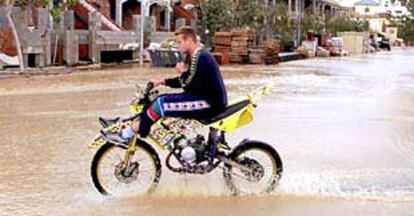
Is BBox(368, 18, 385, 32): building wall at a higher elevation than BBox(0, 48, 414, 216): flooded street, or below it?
higher

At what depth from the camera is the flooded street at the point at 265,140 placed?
734cm

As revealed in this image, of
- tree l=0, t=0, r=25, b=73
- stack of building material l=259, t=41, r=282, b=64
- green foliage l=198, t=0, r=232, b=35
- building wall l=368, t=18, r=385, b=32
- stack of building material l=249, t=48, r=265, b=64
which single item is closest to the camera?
tree l=0, t=0, r=25, b=73

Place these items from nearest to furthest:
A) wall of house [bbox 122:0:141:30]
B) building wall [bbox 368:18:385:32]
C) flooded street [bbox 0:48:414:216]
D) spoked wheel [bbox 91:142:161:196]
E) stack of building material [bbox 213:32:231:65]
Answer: flooded street [bbox 0:48:414:216] < spoked wheel [bbox 91:142:161:196] < stack of building material [bbox 213:32:231:65] < wall of house [bbox 122:0:141:30] < building wall [bbox 368:18:385:32]

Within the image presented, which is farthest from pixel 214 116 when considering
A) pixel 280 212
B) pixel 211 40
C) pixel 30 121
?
pixel 211 40

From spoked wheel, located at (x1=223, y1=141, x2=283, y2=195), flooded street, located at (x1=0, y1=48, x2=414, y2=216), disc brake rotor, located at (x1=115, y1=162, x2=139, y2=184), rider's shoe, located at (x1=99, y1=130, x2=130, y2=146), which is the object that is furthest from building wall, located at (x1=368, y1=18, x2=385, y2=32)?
rider's shoe, located at (x1=99, y1=130, x2=130, y2=146)

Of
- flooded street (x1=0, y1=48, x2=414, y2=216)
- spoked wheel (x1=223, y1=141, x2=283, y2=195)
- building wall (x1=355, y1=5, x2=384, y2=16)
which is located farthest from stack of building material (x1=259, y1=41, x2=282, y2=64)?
building wall (x1=355, y1=5, x2=384, y2=16)

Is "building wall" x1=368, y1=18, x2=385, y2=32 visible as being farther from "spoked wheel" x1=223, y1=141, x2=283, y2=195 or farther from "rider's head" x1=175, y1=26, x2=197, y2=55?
"rider's head" x1=175, y1=26, x2=197, y2=55

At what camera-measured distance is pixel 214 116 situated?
746 centimetres

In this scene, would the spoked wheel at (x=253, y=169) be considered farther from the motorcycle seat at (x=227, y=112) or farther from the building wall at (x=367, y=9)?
the building wall at (x=367, y=9)

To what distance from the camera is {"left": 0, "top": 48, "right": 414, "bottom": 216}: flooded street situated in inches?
289

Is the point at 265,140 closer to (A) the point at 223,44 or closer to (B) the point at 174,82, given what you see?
(B) the point at 174,82

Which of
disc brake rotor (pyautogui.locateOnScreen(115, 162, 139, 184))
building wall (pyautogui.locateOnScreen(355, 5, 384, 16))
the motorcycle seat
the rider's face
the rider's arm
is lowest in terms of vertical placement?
disc brake rotor (pyautogui.locateOnScreen(115, 162, 139, 184))

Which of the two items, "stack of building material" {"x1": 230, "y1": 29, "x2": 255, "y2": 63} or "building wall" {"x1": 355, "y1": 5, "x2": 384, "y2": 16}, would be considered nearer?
"stack of building material" {"x1": 230, "y1": 29, "x2": 255, "y2": 63}

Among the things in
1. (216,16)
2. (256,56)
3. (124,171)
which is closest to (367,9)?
(216,16)
